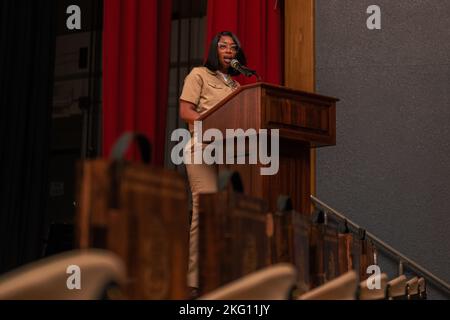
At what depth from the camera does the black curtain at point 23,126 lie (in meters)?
3.57

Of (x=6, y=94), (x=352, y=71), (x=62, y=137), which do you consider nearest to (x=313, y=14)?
(x=352, y=71)

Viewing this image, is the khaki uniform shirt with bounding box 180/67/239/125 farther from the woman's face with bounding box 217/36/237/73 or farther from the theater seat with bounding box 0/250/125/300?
the theater seat with bounding box 0/250/125/300

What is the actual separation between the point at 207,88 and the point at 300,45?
4.38 ft

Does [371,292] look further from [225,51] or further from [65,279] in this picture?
[225,51]

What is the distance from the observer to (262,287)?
0.91m

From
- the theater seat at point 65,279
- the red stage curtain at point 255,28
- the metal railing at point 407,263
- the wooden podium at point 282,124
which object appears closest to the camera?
the theater seat at point 65,279

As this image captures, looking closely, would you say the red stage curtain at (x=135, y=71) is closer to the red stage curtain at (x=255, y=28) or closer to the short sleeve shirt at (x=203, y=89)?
the red stage curtain at (x=255, y=28)

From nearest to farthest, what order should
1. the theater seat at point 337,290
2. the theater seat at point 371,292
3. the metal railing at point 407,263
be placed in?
the theater seat at point 337,290, the theater seat at point 371,292, the metal railing at point 407,263

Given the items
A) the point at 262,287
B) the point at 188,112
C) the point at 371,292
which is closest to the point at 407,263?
the point at 188,112

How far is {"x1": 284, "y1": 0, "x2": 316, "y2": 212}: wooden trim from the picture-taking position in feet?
12.7

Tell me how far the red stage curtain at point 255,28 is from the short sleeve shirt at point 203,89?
3.46ft

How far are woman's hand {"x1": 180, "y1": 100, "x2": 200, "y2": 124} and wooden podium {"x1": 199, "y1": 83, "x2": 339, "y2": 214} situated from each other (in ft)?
0.56

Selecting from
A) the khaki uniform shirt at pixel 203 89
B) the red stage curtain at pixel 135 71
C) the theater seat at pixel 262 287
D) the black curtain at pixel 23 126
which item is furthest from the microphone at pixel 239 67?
Result: the theater seat at pixel 262 287
